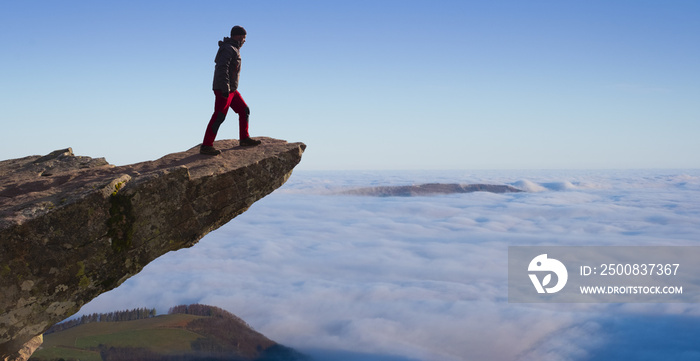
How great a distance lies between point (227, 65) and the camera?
12305 millimetres

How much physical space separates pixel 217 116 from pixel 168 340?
63.5 metres

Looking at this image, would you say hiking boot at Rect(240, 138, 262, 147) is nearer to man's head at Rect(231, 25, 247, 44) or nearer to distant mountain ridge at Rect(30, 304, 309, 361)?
man's head at Rect(231, 25, 247, 44)

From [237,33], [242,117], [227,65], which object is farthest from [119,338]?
[237,33]

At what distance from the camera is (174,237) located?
11.0 m

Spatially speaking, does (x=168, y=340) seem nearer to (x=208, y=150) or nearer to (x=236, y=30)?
(x=208, y=150)

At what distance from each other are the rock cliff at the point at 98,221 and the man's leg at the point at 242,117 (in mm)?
1066

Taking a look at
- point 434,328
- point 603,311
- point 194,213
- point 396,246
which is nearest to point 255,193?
point 194,213

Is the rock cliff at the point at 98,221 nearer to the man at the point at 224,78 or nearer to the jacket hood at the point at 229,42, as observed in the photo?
the man at the point at 224,78

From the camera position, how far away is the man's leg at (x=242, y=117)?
43.5 ft

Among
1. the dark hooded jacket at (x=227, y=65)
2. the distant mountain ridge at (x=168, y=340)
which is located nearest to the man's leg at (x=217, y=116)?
the dark hooded jacket at (x=227, y=65)

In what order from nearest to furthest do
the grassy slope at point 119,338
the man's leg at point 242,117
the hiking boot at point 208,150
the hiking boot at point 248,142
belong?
the hiking boot at point 208,150, the man's leg at point 242,117, the hiking boot at point 248,142, the grassy slope at point 119,338

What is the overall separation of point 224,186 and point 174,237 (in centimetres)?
180

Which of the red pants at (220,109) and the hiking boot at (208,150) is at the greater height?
the red pants at (220,109)

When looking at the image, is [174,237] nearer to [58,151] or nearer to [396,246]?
[58,151]
